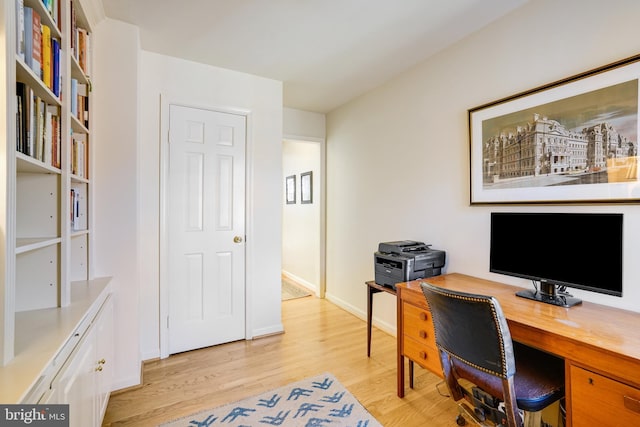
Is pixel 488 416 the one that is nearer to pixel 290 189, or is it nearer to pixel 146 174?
pixel 146 174

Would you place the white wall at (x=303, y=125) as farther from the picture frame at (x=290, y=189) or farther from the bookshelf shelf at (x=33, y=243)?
the bookshelf shelf at (x=33, y=243)

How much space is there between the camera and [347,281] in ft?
12.1

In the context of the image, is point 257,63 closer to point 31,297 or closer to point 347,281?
point 31,297

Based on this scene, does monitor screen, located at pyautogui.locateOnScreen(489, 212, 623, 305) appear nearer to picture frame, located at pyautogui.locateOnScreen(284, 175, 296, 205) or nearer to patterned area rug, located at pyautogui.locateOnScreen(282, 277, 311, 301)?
patterned area rug, located at pyautogui.locateOnScreen(282, 277, 311, 301)

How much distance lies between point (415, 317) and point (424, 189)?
3.81ft

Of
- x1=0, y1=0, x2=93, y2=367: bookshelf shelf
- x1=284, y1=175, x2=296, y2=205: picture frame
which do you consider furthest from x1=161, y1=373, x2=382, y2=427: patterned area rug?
x1=284, y1=175, x2=296, y2=205: picture frame

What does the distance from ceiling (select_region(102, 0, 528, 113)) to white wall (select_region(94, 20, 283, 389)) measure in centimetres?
16

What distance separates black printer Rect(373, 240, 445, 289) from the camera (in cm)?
226

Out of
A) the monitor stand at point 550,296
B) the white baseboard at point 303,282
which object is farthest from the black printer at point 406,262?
the white baseboard at point 303,282

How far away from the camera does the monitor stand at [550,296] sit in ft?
5.14

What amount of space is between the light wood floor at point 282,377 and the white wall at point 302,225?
138 centimetres

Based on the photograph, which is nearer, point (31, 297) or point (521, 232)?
point (31, 297)

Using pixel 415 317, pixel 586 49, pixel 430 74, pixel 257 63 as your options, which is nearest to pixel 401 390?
pixel 415 317

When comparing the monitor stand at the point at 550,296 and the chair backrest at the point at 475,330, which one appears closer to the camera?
the chair backrest at the point at 475,330
